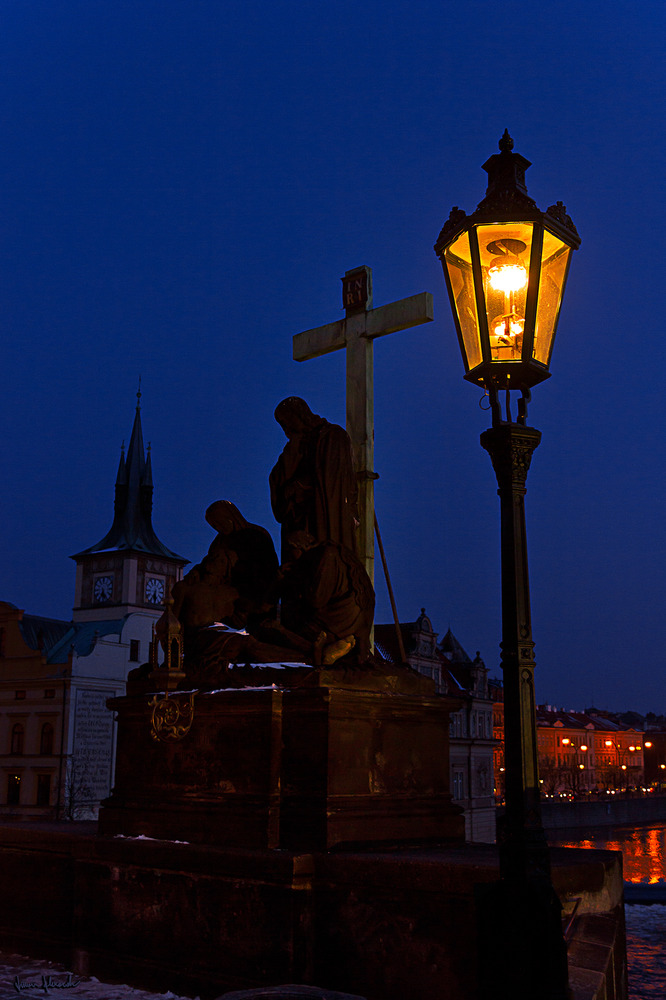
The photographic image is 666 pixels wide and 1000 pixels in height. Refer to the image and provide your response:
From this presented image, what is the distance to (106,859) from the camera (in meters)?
6.13

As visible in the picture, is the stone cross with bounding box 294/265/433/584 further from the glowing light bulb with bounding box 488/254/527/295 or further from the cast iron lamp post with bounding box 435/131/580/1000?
the glowing light bulb with bounding box 488/254/527/295

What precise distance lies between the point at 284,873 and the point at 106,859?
1.61 meters

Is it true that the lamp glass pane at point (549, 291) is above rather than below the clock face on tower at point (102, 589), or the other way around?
below

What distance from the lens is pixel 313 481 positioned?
7.05 meters

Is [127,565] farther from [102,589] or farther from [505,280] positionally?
[505,280]

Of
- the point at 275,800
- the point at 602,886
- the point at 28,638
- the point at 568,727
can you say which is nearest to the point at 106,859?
the point at 275,800

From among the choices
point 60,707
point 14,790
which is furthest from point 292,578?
point 14,790

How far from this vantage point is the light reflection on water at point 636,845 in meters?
37.0

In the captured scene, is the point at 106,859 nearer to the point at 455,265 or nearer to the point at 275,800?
the point at 275,800

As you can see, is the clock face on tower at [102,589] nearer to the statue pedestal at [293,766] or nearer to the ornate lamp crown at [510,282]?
the statue pedestal at [293,766]

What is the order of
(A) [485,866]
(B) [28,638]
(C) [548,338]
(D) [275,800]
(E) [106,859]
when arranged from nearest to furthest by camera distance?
(C) [548,338] < (A) [485,866] < (D) [275,800] < (E) [106,859] < (B) [28,638]

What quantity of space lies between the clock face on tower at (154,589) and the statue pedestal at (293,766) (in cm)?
5010

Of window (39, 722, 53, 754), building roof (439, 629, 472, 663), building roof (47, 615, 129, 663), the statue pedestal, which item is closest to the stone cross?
the statue pedestal

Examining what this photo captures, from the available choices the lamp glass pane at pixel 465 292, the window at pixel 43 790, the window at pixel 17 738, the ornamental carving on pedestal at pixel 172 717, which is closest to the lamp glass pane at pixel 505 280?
the lamp glass pane at pixel 465 292
